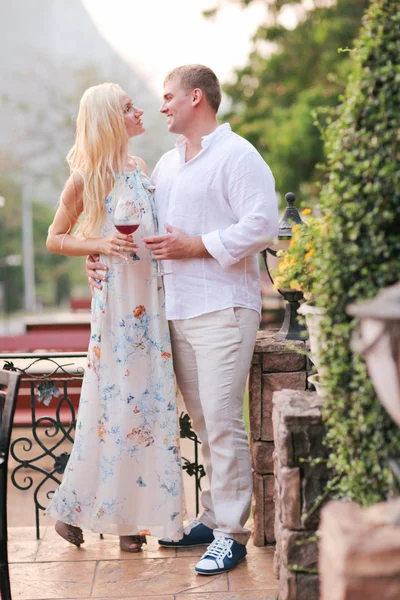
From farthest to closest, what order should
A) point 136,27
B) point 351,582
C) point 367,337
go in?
1. point 136,27
2. point 367,337
3. point 351,582

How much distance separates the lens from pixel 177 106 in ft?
11.2

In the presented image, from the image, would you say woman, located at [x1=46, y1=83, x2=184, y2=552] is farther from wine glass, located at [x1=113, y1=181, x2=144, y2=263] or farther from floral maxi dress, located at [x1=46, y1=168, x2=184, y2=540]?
wine glass, located at [x1=113, y1=181, x2=144, y2=263]

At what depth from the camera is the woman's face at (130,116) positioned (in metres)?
3.54

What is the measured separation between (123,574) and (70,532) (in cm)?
38

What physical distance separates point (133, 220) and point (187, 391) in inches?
31.8

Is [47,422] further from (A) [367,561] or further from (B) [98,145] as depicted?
(A) [367,561]

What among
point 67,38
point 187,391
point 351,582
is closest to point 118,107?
point 187,391

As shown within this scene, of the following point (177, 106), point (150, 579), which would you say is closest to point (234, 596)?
point (150, 579)

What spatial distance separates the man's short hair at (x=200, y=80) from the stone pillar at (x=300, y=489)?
138 centimetres

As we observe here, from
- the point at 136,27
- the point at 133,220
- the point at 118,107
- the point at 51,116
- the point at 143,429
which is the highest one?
the point at 136,27

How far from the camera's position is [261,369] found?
3.59 metres

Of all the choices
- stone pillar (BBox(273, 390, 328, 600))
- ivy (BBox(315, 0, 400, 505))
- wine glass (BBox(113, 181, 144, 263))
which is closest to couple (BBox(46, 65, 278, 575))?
wine glass (BBox(113, 181, 144, 263))

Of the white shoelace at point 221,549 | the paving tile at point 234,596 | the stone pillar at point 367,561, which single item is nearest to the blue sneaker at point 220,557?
the white shoelace at point 221,549

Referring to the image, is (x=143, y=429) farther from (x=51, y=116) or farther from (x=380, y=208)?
(x=51, y=116)
